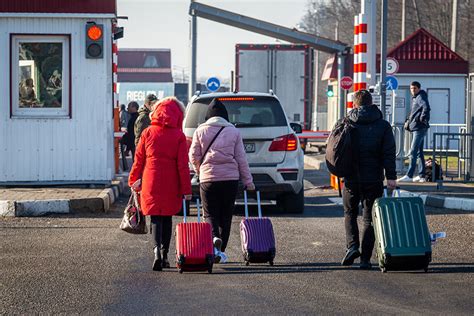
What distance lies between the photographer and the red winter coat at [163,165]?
10266mm

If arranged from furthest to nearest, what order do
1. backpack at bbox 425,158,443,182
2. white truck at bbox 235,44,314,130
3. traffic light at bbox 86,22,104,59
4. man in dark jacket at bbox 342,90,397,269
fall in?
white truck at bbox 235,44,314,130 < backpack at bbox 425,158,443,182 < traffic light at bbox 86,22,104,59 < man in dark jacket at bbox 342,90,397,269

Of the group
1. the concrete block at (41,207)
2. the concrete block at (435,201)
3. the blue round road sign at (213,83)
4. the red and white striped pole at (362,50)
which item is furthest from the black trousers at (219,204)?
the blue round road sign at (213,83)

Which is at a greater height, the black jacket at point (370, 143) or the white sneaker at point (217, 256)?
the black jacket at point (370, 143)

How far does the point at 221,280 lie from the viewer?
9555 millimetres

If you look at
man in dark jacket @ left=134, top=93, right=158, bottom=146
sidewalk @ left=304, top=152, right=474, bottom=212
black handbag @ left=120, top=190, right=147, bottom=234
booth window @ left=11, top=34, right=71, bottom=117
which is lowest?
sidewalk @ left=304, top=152, right=474, bottom=212

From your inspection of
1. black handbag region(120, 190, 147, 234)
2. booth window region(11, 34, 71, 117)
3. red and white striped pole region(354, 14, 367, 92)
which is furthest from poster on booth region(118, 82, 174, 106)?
black handbag region(120, 190, 147, 234)

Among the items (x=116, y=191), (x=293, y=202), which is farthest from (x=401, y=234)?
(x=116, y=191)

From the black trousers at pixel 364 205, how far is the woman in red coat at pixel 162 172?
1.56 metres

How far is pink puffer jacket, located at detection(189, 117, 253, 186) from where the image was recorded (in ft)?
34.6

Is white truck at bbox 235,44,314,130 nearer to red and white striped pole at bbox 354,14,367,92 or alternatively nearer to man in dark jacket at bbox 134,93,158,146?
red and white striped pole at bbox 354,14,367,92

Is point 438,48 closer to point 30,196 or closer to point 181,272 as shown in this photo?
point 30,196

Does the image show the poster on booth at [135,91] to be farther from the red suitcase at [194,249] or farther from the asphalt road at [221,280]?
the red suitcase at [194,249]

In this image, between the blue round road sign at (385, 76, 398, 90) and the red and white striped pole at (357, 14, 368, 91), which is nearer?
the red and white striped pole at (357, 14, 368, 91)

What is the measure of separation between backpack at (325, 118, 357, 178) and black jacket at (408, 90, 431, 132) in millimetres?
10898
